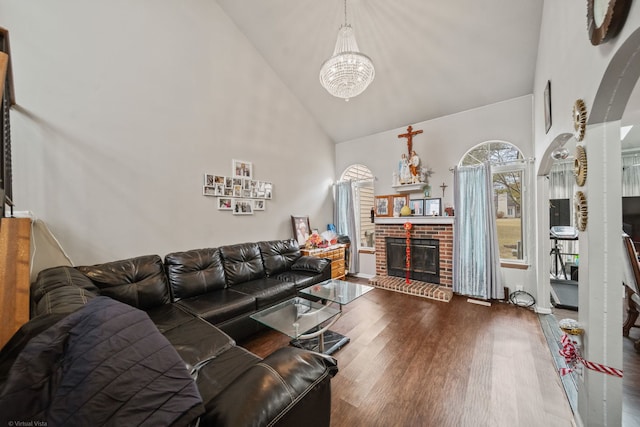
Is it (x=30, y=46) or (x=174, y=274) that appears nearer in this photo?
(x=30, y=46)

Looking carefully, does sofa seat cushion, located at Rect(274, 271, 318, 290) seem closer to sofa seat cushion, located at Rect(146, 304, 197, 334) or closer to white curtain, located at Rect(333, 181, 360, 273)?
sofa seat cushion, located at Rect(146, 304, 197, 334)

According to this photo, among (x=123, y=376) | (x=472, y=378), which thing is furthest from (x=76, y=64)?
(x=472, y=378)

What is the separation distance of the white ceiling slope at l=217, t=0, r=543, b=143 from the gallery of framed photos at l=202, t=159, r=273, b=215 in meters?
1.90

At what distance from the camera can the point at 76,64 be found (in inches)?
87.0

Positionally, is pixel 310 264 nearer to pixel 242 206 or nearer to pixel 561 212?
pixel 242 206

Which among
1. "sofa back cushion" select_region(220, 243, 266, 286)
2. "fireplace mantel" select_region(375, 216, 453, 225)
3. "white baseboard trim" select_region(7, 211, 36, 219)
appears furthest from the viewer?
"fireplace mantel" select_region(375, 216, 453, 225)

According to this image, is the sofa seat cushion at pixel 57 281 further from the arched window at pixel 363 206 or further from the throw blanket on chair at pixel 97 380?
the arched window at pixel 363 206

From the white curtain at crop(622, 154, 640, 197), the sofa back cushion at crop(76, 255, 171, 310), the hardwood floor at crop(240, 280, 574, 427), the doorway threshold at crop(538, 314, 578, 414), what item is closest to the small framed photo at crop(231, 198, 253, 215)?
the sofa back cushion at crop(76, 255, 171, 310)

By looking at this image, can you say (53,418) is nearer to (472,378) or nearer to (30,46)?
(472,378)

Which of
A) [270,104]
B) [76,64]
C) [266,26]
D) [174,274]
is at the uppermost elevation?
[266,26]

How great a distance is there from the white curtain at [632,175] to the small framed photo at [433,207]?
14.1ft

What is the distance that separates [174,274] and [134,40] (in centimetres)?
259

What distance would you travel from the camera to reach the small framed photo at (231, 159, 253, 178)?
3.39 m

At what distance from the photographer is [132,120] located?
8.23 feet
